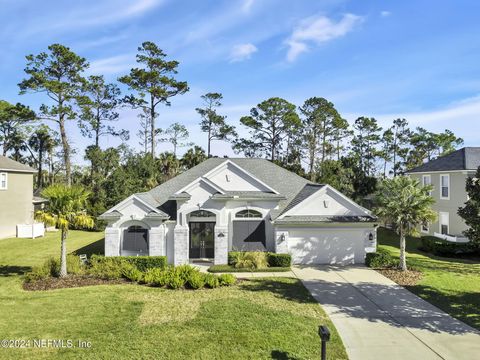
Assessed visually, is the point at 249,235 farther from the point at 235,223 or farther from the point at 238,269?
the point at 238,269

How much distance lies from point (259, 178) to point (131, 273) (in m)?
12.3

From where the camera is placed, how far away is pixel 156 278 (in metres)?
17.4

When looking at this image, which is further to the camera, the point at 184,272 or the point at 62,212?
the point at 62,212

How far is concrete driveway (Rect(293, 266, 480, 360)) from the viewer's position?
10258 millimetres

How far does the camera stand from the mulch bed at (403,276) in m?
18.0

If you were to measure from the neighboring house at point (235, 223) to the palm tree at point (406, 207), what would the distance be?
2.06 metres

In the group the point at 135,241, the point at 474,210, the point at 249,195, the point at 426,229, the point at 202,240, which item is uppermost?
the point at 249,195

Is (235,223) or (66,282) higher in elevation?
(235,223)

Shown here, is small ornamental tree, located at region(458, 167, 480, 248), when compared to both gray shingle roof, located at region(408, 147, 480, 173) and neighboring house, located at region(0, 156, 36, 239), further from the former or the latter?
neighboring house, located at region(0, 156, 36, 239)

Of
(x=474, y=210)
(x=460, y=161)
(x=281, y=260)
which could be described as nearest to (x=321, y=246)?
(x=281, y=260)

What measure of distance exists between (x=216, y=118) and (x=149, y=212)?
122 feet

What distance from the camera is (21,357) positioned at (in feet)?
32.3

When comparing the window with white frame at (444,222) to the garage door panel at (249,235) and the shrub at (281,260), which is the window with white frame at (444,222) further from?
the garage door panel at (249,235)

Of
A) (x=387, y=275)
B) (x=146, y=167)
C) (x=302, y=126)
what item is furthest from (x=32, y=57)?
(x=387, y=275)
